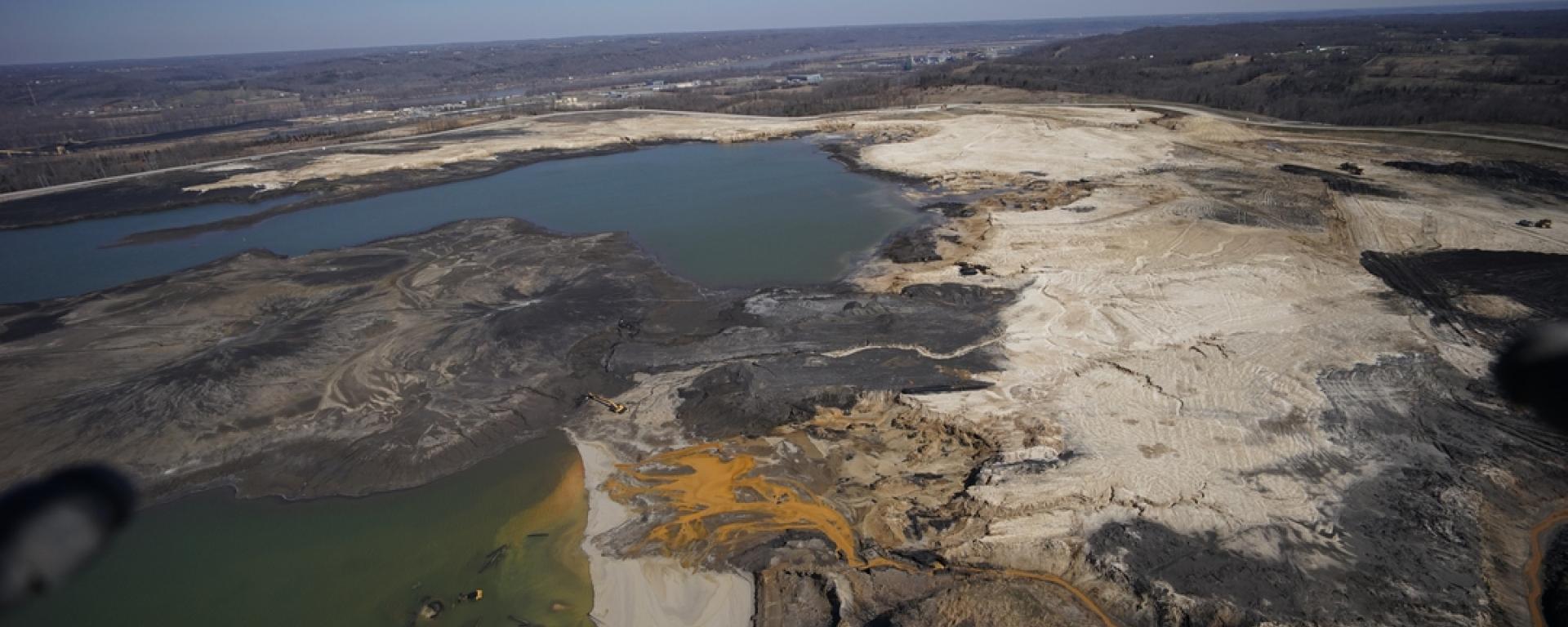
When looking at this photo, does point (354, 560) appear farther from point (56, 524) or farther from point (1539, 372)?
point (1539, 372)

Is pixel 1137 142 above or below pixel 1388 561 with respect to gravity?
above

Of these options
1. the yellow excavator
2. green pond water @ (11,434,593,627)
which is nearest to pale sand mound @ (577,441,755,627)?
green pond water @ (11,434,593,627)

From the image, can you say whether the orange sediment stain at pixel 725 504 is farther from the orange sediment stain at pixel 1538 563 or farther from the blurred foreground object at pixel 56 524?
the blurred foreground object at pixel 56 524

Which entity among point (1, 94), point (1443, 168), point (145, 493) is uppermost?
point (1, 94)

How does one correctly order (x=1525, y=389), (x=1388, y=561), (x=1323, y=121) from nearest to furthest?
(x=1388, y=561)
(x=1525, y=389)
(x=1323, y=121)

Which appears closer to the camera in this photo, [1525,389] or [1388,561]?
[1388,561]

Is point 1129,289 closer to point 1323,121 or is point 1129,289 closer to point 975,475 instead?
point 975,475

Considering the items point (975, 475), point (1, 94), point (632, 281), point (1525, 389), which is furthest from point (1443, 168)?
point (1, 94)

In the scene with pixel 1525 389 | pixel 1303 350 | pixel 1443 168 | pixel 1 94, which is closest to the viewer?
pixel 1525 389

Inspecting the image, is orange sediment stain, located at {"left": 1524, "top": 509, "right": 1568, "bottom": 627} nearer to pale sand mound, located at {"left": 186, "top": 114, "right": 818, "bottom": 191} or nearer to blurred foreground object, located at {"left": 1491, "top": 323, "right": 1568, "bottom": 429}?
blurred foreground object, located at {"left": 1491, "top": 323, "right": 1568, "bottom": 429}
